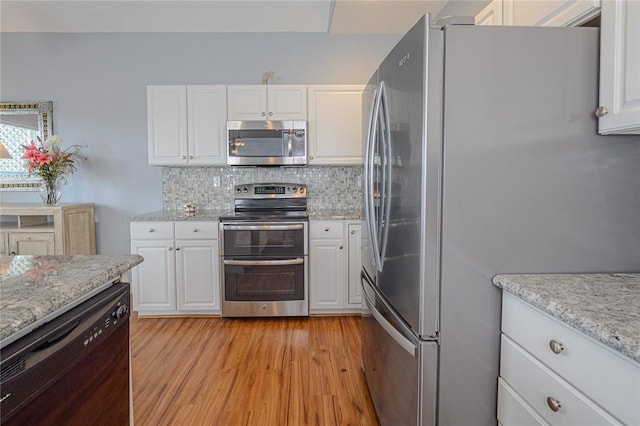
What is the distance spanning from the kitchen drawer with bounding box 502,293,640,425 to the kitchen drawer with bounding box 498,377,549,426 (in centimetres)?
17

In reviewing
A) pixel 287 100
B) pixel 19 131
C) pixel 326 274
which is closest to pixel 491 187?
pixel 326 274

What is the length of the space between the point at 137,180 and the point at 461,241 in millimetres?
3452

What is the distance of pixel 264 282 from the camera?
9.92ft

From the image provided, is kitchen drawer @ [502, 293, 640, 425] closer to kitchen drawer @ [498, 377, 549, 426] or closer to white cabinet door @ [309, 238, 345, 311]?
kitchen drawer @ [498, 377, 549, 426]

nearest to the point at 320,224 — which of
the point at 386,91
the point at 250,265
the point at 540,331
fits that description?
the point at 250,265

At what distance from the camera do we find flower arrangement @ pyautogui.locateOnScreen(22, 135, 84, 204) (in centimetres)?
327

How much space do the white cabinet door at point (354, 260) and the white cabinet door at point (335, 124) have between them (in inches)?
26.0

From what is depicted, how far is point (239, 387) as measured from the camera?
2080 mm

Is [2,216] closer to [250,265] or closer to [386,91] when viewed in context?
[250,265]

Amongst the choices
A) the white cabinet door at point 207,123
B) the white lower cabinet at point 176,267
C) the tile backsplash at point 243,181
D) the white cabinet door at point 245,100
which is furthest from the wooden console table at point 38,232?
the white cabinet door at point 245,100

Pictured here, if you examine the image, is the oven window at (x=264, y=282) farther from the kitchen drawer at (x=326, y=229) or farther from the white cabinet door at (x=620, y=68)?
the white cabinet door at (x=620, y=68)

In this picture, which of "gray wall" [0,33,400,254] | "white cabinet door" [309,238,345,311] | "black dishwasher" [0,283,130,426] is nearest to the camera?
"black dishwasher" [0,283,130,426]

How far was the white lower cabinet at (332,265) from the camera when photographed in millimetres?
3086

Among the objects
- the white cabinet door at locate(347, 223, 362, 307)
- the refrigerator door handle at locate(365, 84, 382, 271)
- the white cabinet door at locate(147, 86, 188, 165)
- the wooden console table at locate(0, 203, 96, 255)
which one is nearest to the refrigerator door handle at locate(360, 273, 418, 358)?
the refrigerator door handle at locate(365, 84, 382, 271)
